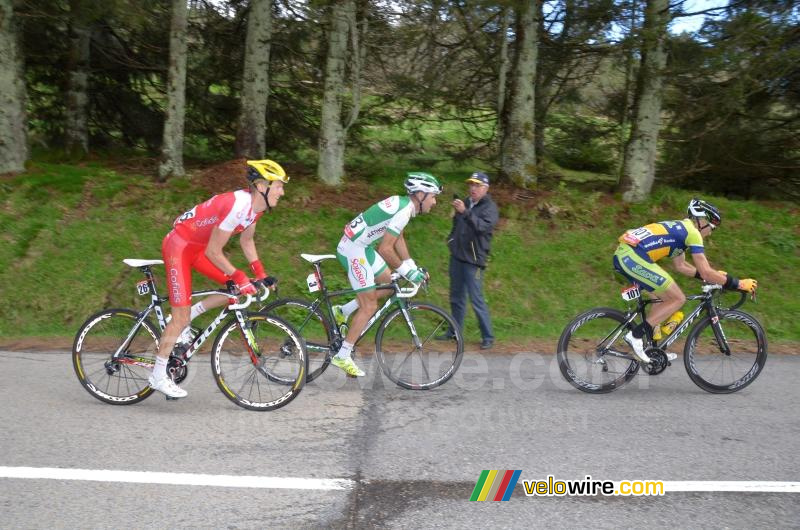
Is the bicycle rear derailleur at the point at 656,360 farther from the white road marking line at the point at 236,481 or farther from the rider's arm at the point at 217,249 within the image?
the rider's arm at the point at 217,249

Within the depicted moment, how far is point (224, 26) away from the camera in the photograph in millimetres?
13398

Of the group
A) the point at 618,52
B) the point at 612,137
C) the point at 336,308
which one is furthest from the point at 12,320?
the point at 612,137

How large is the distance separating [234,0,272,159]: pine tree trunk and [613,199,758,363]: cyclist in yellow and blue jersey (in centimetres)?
752

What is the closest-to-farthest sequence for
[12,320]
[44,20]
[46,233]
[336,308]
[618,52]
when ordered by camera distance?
[336,308], [12,320], [46,233], [618,52], [44,20]

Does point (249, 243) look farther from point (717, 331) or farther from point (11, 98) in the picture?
point (11, 98)

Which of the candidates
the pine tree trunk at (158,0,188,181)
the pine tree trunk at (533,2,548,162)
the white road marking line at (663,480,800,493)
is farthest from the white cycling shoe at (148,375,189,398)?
the pine tree trunk at (533,2,548,162)

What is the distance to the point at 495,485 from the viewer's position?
4.62m

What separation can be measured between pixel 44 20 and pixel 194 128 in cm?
317

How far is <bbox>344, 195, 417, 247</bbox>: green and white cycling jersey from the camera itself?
6.54m

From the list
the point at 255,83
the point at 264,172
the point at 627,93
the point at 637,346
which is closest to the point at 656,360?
the point at 637,346

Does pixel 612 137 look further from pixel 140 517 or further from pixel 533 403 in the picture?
pixel 140 517

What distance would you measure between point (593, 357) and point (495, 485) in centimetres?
253

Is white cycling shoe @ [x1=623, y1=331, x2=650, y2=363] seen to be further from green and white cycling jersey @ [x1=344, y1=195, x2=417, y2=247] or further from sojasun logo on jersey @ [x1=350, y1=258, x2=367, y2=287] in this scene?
sojasun logo on jersey @ [x1=350, y1=258, x2=367, y2=287]

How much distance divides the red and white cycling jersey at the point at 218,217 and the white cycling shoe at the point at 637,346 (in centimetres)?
365
